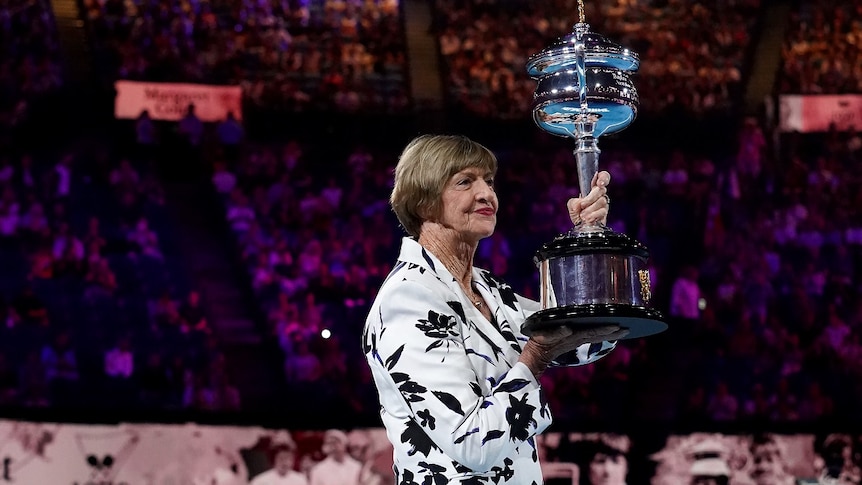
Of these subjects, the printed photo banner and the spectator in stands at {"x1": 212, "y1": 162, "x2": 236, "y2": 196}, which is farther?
the spectator in stands at {"x1": 212, "y1": 162, "x2": 236, "y2": 196}

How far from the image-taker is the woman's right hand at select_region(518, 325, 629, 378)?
183 cm

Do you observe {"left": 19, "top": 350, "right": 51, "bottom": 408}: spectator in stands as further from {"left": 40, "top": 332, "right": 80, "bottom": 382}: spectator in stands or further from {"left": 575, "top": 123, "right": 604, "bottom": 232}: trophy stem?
{"left": 575, "top": 123, "right": 604, "bottom": 232}: trophy stem

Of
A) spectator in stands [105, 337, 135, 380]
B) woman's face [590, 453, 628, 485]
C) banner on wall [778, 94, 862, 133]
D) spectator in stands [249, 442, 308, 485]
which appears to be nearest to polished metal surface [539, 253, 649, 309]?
spectator in stands [249, 442, 308, 485]

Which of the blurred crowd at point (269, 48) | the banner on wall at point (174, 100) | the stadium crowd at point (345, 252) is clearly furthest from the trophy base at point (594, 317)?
the blurred crowd at point (269, 48)

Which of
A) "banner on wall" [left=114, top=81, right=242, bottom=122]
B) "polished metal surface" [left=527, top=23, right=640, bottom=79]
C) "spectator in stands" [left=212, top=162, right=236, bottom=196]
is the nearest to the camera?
"polished metal surface" [left=527, top=23, right=640, bottom=79]

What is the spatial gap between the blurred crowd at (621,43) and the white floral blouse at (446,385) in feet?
28.3

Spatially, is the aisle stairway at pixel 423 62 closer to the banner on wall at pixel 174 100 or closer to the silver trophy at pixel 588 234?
the banner on wall at pixel 174 100

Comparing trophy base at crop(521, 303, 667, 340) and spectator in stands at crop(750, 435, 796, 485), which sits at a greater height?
trophy base at crop(521, 303, 667, 340)

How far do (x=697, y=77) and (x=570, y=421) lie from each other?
580 cm

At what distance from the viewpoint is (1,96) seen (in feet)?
32.3

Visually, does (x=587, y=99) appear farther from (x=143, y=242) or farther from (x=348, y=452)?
(x=143, y=242)

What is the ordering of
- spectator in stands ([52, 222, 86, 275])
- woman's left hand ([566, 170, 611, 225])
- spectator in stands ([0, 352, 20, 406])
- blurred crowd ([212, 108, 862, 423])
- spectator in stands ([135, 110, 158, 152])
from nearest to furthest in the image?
woman's left hand ([566, 170, 611, 225]), spectator in stands ([0, 352, 20, 406]), blurred crowd ([212, 108, 862, 423]), spectator in stands ([52, 222, 86, 275]), spectator in stands ([135, 110, 158, 152])

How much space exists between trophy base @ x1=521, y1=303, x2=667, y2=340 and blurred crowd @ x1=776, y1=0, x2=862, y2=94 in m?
9.79

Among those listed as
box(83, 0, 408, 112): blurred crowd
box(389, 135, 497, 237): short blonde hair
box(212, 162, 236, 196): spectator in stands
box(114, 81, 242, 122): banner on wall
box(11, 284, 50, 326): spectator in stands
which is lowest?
box(11, 284, 50, 326): spectator in stands
